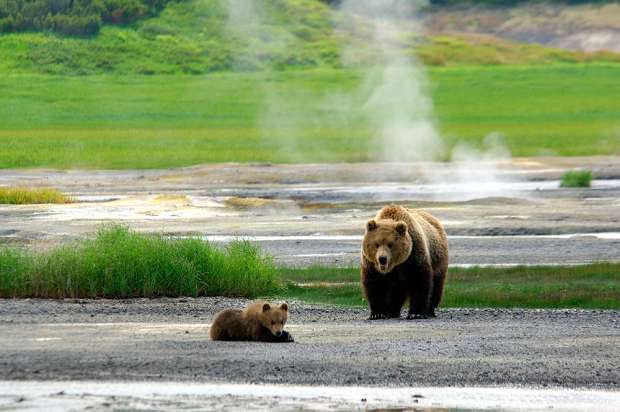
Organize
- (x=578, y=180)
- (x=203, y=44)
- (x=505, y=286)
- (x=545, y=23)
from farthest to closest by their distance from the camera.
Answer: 1. (x=545, y=23)
2. (x=203, y=44)
3. (x=578, y=180)
4. (x=505, y=286)

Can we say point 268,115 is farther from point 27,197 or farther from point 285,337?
point 285,337

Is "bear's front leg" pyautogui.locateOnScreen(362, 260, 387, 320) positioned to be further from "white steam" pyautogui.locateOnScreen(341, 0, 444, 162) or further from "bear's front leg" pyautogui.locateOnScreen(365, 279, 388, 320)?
"white steam" pyautogui.locateOnScreen(341, 0, 444, 162)

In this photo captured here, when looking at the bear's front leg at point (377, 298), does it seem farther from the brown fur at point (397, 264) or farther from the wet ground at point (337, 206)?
the wet ground at point (337, 206)

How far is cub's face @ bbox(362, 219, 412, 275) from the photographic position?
16.2 m

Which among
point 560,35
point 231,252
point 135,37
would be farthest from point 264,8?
point 231,252

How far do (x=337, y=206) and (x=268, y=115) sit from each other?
43.4 meters

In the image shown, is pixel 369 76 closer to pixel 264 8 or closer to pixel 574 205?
pixel 264 8

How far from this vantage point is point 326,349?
14445 millimetres

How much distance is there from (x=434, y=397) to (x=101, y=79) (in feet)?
260

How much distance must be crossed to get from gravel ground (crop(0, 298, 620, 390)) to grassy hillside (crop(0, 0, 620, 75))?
245 feet

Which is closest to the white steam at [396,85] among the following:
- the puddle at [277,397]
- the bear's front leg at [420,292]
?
the bear's front leg at [420,292]

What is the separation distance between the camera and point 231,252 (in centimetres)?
2034

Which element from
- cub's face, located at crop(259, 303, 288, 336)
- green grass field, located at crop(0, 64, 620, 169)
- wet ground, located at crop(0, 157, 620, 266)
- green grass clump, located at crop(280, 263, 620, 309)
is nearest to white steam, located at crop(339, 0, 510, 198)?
wet ground, located at crop(0, 157, 620, 266)

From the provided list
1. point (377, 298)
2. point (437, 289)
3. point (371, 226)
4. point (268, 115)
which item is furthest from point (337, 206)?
point (268, 115)
